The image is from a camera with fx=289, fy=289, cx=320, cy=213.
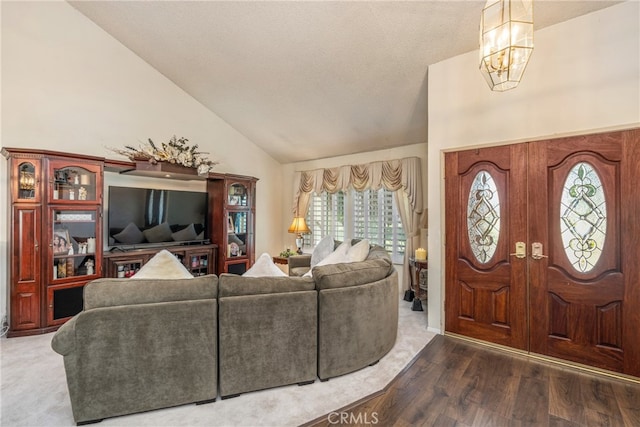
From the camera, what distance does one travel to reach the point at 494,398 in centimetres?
215

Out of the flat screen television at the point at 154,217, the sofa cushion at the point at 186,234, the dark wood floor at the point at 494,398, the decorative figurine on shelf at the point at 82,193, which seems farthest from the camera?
the sofa cushion at the point at 186,234

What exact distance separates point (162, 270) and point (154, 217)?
2822mm

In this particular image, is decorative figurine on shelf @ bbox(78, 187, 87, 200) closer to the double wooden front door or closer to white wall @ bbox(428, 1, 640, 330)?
white wall @ bbox(428, 1, 640, 330)

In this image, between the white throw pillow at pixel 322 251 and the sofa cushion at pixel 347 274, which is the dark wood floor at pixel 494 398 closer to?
the sofa cushion at pixel 347 274

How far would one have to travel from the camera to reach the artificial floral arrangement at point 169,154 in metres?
4.03

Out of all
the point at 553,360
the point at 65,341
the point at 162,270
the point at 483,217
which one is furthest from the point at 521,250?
the point at 65,341

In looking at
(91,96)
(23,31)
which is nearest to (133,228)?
(91,96)

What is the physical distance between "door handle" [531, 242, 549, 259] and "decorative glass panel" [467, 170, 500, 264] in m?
0.31

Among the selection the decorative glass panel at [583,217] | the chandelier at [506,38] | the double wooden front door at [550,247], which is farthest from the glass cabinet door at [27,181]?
the decorative glass panel at [583,217]

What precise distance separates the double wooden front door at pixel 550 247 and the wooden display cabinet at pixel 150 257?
3859mm

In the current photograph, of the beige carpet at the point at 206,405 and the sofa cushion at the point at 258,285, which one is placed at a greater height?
the sofa cushion at the point at 258,285

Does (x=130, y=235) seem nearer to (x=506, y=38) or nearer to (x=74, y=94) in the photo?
(x=74, y=94)

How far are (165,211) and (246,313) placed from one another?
337cm

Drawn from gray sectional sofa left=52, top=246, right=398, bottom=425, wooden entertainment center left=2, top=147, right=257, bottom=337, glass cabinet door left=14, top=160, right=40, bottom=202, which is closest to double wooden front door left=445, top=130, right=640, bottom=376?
gray sectional sofa left=52, top=246, right=398, bottom=425
